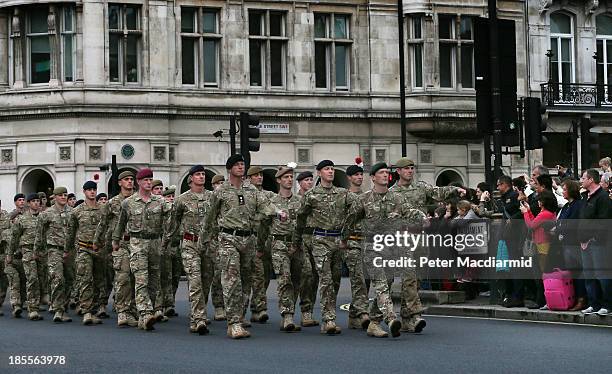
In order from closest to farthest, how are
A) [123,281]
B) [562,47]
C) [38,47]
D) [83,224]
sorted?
[123,281]
[83,224]
[38,47]
[562,47]

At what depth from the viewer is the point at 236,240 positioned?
62.0 feet

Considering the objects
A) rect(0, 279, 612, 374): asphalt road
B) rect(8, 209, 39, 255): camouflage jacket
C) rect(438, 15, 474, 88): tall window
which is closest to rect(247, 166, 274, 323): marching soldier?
rect(0, 279, 612, 374): asphalt road

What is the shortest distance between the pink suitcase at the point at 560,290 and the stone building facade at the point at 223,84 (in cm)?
2168

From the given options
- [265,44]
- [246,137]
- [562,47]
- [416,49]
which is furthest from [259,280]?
[562,47]

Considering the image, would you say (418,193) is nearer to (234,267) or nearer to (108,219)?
(234,267)

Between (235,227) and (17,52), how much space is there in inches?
959

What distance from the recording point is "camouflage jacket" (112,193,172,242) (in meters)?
20.5

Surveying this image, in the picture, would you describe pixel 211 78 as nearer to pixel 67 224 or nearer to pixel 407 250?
pixel 67 224

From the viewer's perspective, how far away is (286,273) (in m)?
20.3

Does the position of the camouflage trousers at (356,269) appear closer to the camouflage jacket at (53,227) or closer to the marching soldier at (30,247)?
the camouflage jacket at (53,227)

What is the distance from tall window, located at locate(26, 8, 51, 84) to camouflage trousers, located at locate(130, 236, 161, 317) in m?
21.9

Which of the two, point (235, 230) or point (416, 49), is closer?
point (235, 230)

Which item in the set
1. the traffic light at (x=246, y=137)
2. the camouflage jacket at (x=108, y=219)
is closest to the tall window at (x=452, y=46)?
the traffic light at (x=246, y=137)

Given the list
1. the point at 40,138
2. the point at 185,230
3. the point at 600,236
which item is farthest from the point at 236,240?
the point at 40,138
